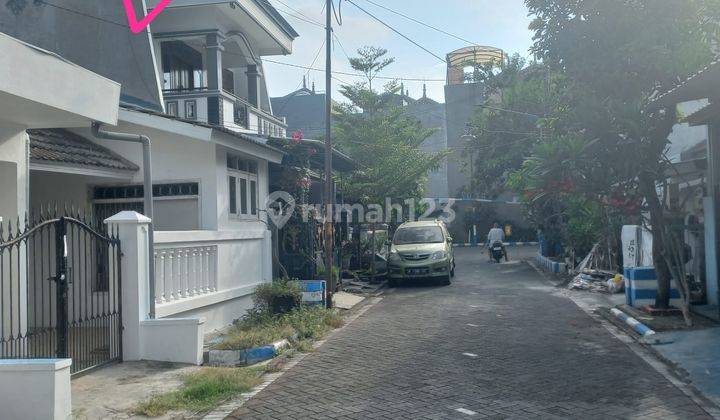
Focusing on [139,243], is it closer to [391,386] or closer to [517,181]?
[391,386]

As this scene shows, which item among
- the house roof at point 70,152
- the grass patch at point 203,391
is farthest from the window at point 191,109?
the grass patch at point 203,391

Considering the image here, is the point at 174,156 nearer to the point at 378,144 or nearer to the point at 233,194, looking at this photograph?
the point at 233,194

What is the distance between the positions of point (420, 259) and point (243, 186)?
689 centimetres

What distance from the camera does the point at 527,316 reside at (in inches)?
478

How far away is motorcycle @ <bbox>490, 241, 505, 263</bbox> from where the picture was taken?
25.0 m

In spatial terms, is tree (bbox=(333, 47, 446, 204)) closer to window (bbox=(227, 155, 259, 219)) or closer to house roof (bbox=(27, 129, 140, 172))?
window (bbox=(227, 155, 259, 219))

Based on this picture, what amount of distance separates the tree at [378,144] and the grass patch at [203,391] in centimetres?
1221

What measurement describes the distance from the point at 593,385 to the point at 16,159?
6.96 meters

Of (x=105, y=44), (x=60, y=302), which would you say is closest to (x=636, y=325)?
(x=60, y=302)

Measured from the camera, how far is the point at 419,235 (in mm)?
19297

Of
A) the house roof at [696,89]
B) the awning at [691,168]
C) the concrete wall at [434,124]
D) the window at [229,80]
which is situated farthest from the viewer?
the concrete wall at [434,124]

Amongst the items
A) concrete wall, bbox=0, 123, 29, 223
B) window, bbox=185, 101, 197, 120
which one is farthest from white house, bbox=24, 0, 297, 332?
window, bbox=185, 101, 197, 120

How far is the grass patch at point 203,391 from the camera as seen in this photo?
21.1ft

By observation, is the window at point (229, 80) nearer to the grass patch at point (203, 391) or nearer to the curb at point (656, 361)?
the curb at point (656, 361)
